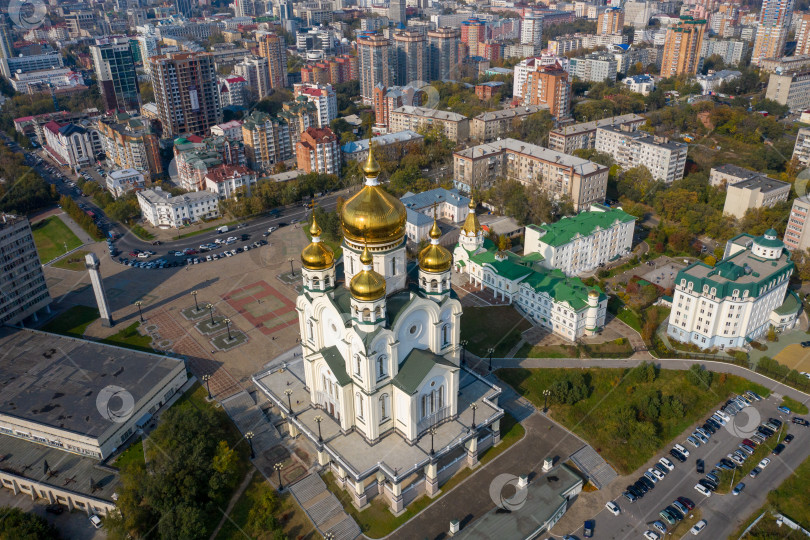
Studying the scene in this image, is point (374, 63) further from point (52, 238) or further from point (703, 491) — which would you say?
point (703, 491)

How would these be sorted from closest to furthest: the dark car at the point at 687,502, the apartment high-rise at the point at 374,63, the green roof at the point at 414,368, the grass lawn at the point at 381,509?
1. the grass lawn at the point at 381,509
2. the green roof at the point at 414,368
3. the dark car at the point at 687,502
4. the apartment high-rise at the point at 374,63

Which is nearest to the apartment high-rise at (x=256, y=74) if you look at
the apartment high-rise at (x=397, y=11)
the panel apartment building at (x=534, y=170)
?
the panel apartment building at (x=534, y=170)

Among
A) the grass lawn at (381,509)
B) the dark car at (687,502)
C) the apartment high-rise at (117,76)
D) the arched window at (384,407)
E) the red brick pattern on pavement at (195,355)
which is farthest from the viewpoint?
the apartment high-rise at (117,76)

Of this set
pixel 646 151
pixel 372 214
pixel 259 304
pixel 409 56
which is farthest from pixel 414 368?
pixel 409 56

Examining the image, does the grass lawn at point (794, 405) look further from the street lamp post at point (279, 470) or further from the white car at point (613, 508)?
the street lamp post at point (279, 470)

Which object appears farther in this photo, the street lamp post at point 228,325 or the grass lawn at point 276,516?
the street lamp post at point 228,325

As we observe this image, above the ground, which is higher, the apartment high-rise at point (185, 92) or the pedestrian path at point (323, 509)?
the apartment high-rise at point (185, 92)

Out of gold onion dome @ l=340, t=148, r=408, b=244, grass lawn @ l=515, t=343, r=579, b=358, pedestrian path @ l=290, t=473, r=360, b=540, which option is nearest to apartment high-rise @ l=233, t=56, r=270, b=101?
grass lawn @ l=515, t=343, r=579, b=358
